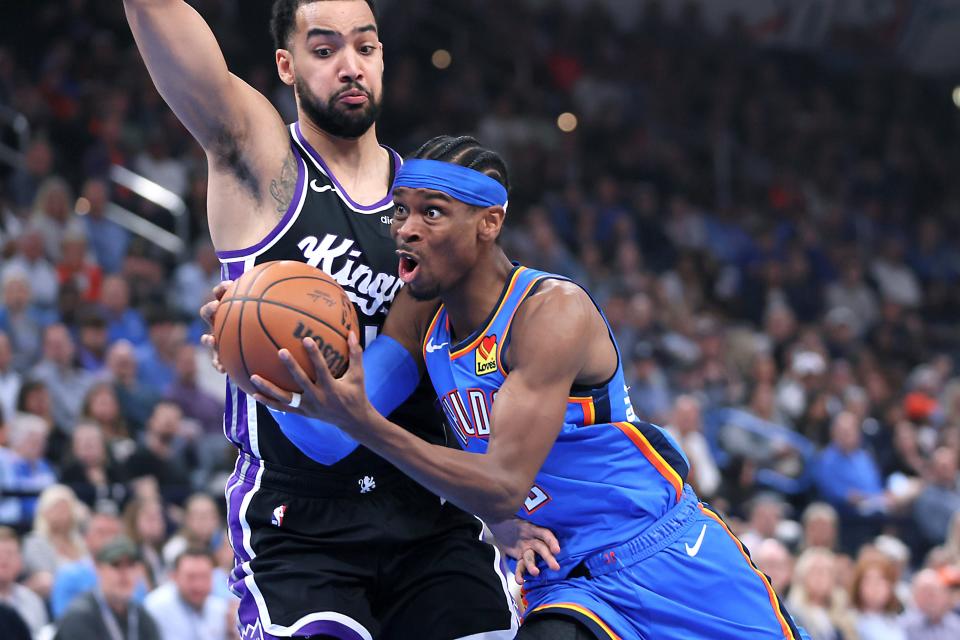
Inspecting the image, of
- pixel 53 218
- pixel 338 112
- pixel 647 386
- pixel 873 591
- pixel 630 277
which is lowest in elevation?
pixel 873 591

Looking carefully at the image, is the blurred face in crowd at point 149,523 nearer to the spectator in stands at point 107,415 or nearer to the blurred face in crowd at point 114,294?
the spectator in stands at point 107,415

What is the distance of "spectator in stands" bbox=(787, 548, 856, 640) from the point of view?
9078mm

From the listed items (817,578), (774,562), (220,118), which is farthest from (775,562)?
(220,118)

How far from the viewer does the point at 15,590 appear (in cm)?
737

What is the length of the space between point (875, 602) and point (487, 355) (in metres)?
6.45

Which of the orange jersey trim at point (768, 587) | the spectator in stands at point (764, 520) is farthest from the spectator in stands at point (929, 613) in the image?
the orange jersey trim at point (768, 587)

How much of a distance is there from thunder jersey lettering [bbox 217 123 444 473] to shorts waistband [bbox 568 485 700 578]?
0.71 m

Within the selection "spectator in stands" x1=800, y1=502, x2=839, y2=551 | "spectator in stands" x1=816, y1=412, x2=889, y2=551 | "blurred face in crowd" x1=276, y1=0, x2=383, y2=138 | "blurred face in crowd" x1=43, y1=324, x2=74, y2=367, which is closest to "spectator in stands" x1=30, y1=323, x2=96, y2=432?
"blurred face in crowd" x1=43, y1=324, x2=74, y2=367

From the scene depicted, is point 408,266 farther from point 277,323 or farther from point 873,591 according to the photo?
point 873,591

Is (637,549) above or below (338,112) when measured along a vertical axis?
below

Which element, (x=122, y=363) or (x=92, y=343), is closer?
(x=122, y=363)

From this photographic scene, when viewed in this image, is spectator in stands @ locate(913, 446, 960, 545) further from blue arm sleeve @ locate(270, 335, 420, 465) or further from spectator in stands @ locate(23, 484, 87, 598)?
blue arm sleeve @ locate(270, 335, 420, 465)

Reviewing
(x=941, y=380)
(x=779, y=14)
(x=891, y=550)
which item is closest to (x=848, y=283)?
(x=941, y=380)

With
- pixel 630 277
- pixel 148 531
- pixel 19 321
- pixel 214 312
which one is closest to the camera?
pixel 214 312
